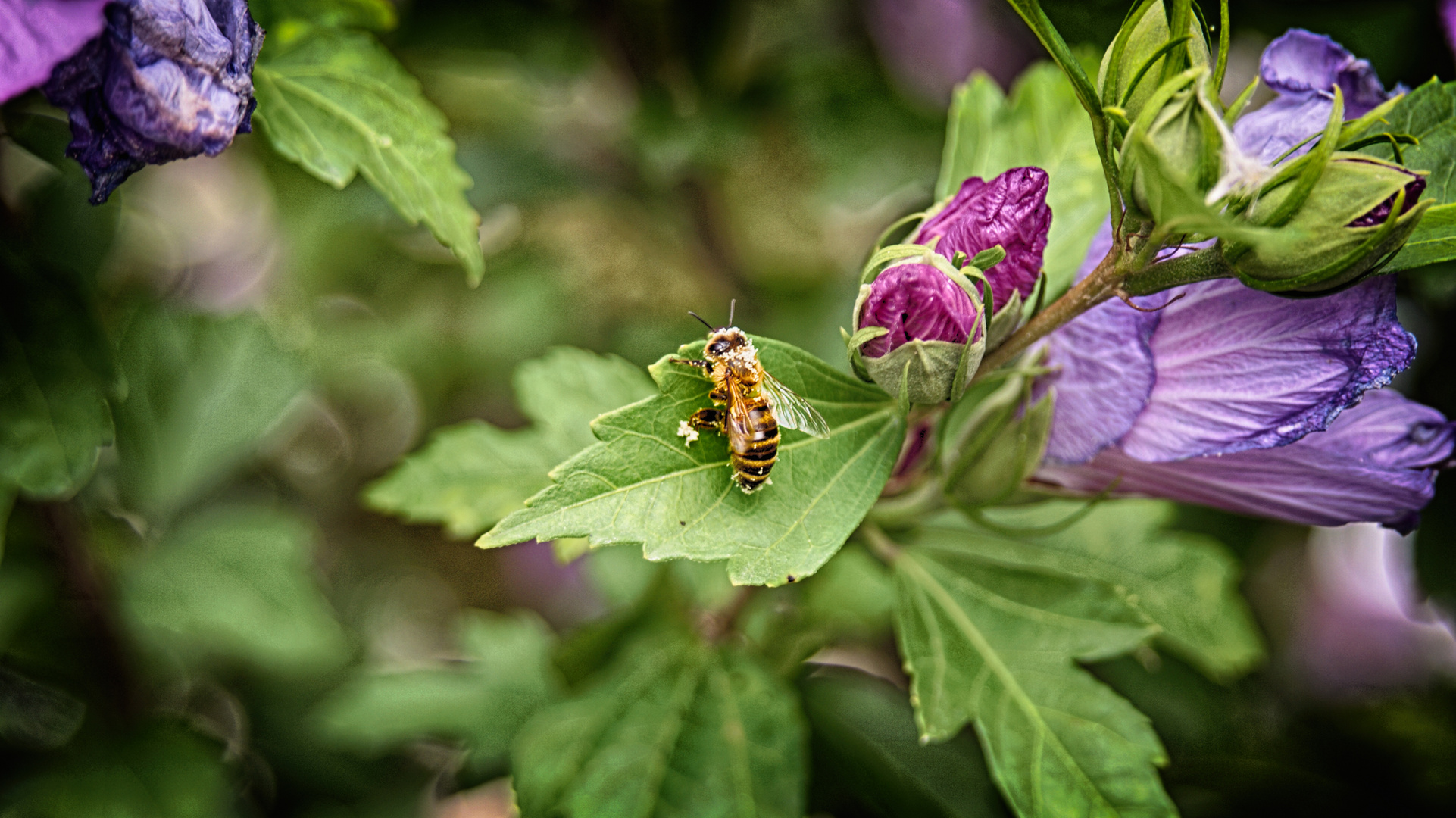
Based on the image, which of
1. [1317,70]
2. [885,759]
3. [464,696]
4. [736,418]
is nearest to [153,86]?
[736,418]

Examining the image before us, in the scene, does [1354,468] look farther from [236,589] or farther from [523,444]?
[236,589]

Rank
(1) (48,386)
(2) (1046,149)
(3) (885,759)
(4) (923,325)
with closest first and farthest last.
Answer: (4) (923,325)
(1) (48,386)
(2) (1046,149)
(3) (885,759)

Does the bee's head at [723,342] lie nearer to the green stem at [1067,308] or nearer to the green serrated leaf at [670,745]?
the green stem at [1067,308]


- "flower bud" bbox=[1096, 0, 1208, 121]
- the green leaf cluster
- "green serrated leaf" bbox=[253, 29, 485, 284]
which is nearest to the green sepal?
"flower bud" bbox=[1096, 0, 1208, 121]

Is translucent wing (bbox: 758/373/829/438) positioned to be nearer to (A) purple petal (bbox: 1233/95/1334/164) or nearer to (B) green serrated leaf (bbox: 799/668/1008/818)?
(A) purple petal (bbox: 1233/95/1334/164)

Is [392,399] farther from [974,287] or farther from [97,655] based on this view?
[974,287]

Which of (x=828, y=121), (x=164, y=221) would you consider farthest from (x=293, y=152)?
(x=164, y=221)
